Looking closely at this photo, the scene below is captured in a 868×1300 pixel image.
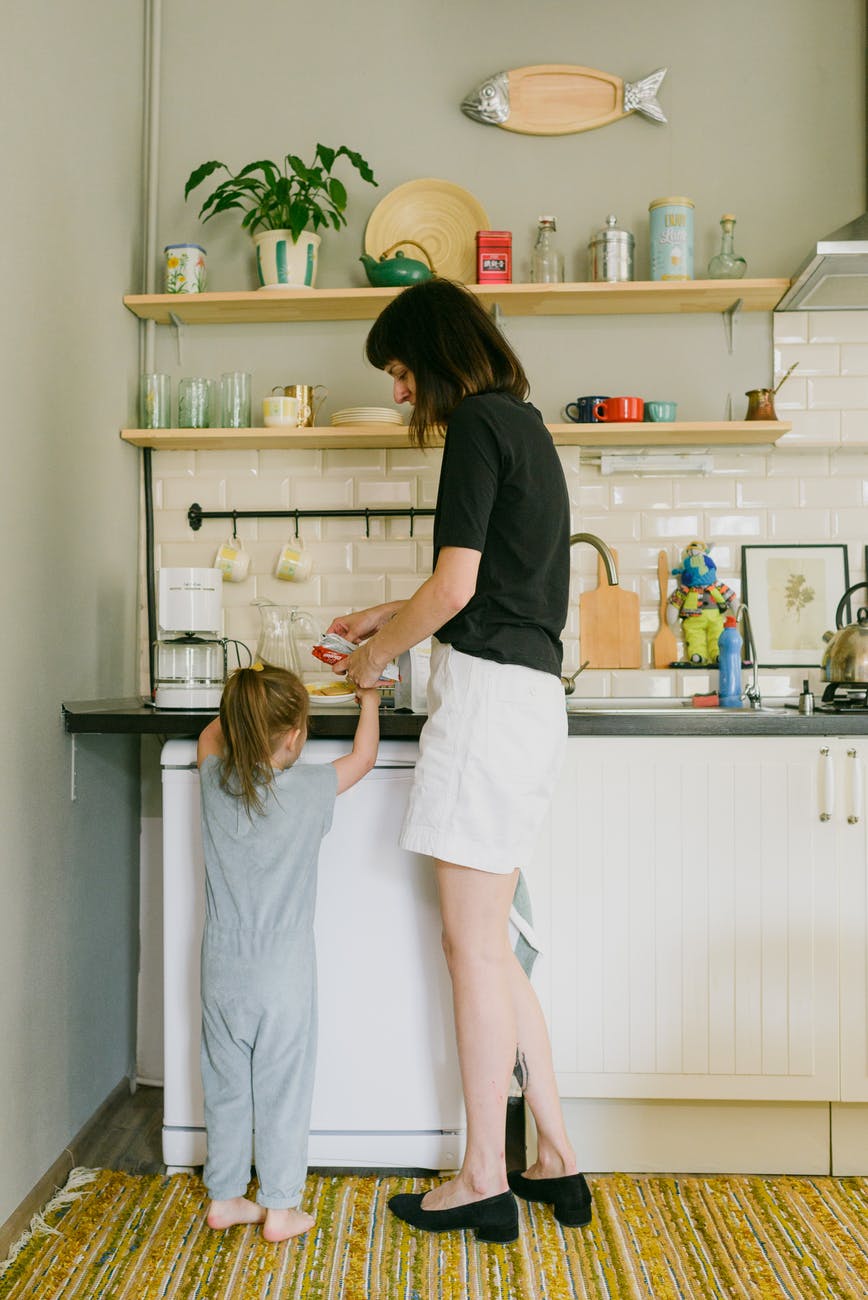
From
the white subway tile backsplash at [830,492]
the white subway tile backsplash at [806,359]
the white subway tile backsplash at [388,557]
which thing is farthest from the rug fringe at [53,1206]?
the white subway tile backsplash at [806,359]

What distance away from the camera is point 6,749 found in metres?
1.80

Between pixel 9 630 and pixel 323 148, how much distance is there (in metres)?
1.37

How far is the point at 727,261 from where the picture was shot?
8.29ft

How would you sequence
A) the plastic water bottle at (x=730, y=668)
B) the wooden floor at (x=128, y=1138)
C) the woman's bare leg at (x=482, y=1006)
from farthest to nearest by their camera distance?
the plastic water bottle at (x=730, y=668) → the wooden floor at (x=128, y=1138) → the woman's bare leg at (x=482, y=1006)

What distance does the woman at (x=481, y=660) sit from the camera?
1627 mm

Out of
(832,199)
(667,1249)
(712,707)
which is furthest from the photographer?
(832,199)

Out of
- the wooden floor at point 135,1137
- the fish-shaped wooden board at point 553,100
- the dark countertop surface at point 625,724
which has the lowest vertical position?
the wooden floor at point 135,1137

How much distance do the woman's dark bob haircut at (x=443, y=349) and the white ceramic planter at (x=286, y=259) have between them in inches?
35.6

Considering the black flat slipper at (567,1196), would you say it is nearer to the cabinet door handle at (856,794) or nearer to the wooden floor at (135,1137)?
the wooden floor at (135,1137)

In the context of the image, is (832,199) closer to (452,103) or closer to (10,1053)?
(452,103)

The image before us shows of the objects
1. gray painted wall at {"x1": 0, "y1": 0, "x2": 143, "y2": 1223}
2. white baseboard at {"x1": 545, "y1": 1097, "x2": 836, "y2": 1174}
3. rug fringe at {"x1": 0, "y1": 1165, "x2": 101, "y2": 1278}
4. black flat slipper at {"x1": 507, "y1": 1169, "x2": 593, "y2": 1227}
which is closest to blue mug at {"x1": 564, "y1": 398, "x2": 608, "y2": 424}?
gray painted wall at {"x1": 0, "y1": 0, "x2": 143, "y2": 1223}

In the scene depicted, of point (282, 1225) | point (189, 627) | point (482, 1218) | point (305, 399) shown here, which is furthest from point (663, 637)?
point (282, 1225)

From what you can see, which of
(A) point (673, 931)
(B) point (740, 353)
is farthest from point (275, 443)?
(A) point (673, 931)

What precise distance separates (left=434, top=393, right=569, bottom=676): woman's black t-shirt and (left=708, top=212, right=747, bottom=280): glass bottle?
43.8 inches
